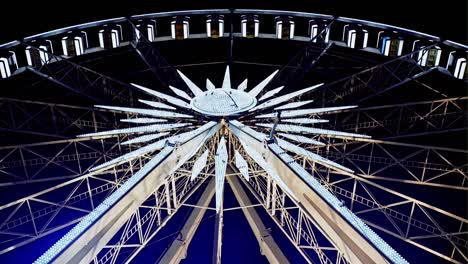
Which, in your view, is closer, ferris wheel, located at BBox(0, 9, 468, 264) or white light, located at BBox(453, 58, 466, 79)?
ferris wheel, located at BBox(0, 9, 468, 264)

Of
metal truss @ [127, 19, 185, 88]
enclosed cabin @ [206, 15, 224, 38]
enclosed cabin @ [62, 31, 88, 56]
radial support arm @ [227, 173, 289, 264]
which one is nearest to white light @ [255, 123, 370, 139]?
radial support arm @ [227, 173, 289, 264]

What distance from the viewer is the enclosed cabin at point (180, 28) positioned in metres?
29.1

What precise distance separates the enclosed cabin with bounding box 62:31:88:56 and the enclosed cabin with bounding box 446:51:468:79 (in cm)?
2034

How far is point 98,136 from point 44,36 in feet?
30.2

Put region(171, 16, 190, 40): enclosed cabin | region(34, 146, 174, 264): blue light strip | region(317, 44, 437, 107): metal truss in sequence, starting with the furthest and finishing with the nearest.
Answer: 1. region(171, 16, 190, 40): enclosed cabin
2. region(317, 44, 437, 107): metal truss
3. region(34, 146, 174, 264): blue light strip

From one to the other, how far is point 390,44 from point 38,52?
19.7m

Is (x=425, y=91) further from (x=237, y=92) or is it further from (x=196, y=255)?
(x=196, y=255)

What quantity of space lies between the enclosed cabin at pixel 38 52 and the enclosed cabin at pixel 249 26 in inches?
448

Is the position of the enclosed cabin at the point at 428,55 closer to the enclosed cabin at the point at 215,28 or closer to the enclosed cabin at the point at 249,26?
the enclosed cabin at the point at 249,26

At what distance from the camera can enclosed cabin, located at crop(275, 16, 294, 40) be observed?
29.3 meters

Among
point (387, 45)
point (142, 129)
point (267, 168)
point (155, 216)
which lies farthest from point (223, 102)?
point (387, 45)

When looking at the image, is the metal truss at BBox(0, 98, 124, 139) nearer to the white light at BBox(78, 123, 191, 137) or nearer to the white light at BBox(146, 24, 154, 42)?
the white light at BBox(78, 123, 191, 137)

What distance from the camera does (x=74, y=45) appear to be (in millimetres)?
27359

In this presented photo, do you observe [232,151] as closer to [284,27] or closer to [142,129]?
[142,129]
